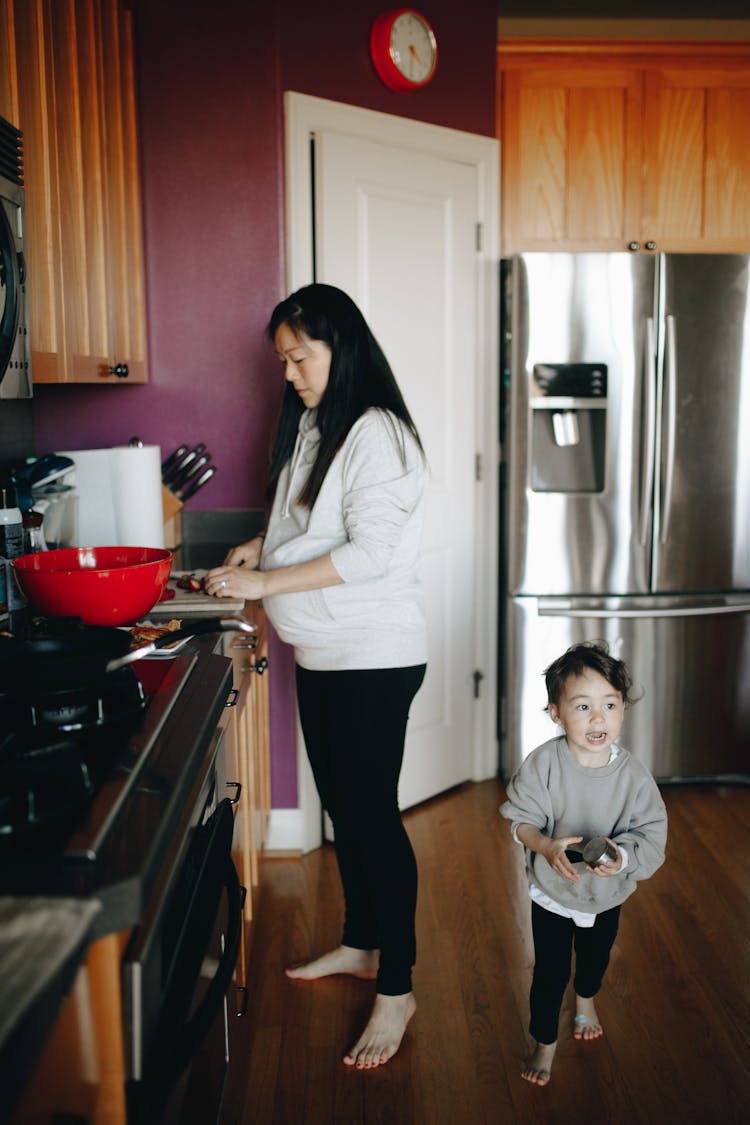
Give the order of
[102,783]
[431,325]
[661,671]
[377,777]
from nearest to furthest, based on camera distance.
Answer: [102,783] < [377,777] < [431,325] < [661,671]

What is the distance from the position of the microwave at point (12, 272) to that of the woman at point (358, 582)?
20.8 inches

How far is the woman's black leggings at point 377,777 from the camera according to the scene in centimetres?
187

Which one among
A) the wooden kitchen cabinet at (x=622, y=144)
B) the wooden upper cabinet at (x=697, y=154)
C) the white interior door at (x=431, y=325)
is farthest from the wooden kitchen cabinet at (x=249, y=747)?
the wooden upper cabinet at (x=697, y=154)

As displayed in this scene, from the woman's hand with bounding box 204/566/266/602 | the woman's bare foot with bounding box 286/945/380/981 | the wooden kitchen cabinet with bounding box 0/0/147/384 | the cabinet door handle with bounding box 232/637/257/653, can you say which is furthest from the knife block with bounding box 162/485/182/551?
the woman's bare foot with bounding box 286/945/380/981

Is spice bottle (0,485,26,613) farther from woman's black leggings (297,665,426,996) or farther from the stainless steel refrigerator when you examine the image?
the stainless steel refrigerator

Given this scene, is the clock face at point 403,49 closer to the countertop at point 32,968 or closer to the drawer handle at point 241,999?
the drawer handle at point 241,999

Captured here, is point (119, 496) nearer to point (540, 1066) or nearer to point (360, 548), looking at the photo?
point (360, 548)

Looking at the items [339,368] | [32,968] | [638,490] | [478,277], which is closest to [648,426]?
[638,490]

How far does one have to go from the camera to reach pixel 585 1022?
198 cm

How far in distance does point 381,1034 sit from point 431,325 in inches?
78.4

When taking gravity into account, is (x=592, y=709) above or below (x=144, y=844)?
below

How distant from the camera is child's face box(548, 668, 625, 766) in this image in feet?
5.45

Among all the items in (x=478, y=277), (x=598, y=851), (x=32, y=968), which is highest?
(x=478, y=277)

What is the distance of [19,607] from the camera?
1.70 m
